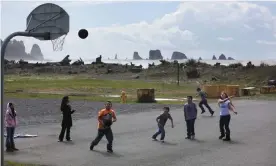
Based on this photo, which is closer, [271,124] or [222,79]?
[271,124]

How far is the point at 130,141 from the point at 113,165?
4712 millimetres

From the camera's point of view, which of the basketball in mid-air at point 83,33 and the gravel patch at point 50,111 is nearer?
the basketball in mid-air at point 83,33

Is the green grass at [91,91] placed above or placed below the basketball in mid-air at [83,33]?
below

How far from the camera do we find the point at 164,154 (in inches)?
607

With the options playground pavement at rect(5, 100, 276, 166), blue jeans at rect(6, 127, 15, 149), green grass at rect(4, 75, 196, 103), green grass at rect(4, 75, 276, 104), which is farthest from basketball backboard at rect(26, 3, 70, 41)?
green grass at rect(4, 75, 196, 103)

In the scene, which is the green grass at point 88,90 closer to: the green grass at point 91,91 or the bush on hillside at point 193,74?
the green grass at point 91,91

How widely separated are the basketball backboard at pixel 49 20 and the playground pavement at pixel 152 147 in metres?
5.69

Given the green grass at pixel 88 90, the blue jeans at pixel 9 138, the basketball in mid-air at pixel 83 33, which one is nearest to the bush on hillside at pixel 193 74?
the green grass at pixel 88 90

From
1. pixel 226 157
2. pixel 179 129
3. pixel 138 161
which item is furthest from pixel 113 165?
pixel 179 129

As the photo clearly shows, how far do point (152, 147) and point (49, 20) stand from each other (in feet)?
29.0

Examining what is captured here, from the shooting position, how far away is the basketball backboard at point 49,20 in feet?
28.8

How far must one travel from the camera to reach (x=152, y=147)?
55.4 ft

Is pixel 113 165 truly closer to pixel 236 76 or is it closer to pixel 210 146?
pixel 210 146

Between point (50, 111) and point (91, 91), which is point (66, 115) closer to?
point (50, 111)
